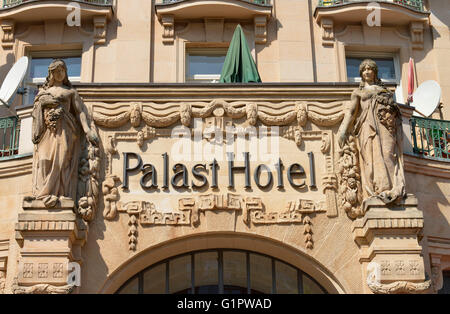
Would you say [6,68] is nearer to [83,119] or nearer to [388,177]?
[83,119]

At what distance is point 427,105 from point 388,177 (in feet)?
16.6

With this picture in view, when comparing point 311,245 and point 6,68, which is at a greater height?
point 6,68

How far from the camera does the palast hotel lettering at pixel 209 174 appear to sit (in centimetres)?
1461

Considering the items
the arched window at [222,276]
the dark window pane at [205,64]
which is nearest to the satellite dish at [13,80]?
the dark window pane at [205,64]

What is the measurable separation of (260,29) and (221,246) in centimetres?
760

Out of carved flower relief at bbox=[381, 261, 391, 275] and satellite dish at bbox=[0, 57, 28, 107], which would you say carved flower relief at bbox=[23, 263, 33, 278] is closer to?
carved flower relief at bbox=[381, 261, 391, 275]

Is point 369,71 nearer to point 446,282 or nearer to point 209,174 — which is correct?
point 209,174

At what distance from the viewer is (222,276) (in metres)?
14.8

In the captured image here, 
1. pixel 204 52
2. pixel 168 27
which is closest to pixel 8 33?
pixel 168 27

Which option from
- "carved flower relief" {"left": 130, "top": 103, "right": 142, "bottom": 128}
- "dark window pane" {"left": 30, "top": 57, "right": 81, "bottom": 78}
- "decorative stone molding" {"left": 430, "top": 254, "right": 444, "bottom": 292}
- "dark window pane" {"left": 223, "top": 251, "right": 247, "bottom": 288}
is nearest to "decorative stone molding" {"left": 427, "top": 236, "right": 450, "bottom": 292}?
"decorative stone molding" {"left": 430, "top": 254, "right": 444, "bottom": 292}

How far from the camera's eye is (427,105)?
18.7 metres
